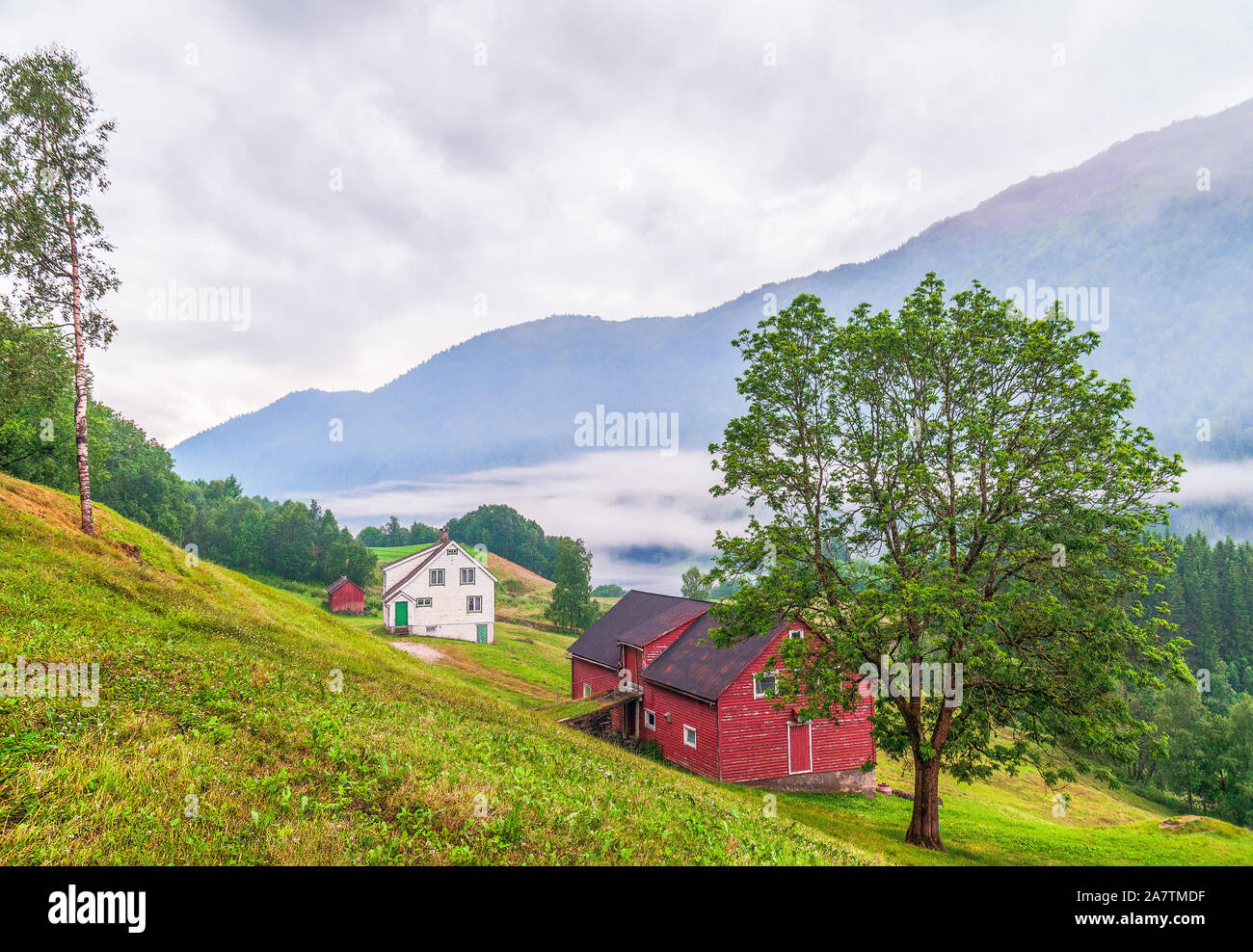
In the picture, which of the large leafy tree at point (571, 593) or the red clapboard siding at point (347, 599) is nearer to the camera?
the red clapboard siding at point (347, 599)

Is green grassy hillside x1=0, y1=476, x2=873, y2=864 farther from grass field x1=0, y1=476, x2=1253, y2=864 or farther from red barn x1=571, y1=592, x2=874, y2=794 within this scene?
red barn x1=571, y1=592, x2=874, y2=794

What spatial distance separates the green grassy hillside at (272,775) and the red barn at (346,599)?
77171 millimetres

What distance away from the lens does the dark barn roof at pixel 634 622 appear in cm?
4272

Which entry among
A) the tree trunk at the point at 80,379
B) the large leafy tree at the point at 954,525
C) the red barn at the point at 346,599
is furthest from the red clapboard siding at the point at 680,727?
the red barn at the point at 346,599

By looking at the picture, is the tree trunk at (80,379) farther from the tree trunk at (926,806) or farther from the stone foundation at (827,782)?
the tree trunk at (926,806)

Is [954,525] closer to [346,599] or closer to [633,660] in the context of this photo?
[633,660]

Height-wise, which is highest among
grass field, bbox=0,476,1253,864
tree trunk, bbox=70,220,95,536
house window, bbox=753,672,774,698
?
tree trunk, bbox=70,220,95,536

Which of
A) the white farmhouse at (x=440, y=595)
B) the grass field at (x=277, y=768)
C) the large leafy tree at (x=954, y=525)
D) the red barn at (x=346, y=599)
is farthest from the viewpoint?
the red barn at (x=346, y=599)

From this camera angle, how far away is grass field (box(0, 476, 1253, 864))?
7738mm

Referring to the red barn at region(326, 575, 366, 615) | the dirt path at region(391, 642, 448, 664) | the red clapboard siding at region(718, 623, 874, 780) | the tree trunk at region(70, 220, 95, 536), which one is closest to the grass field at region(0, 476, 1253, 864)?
the tree trunk at region(70, 220, 95, 536)

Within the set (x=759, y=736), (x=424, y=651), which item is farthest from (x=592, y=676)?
(x=424, y=651)

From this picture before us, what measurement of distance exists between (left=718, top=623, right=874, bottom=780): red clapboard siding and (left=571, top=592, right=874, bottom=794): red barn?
52 mm

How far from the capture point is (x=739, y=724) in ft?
107
